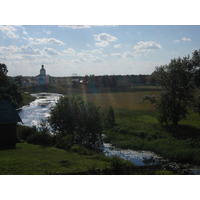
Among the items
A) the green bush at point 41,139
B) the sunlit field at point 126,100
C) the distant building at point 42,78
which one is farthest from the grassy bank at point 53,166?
the distant building at point 42,78

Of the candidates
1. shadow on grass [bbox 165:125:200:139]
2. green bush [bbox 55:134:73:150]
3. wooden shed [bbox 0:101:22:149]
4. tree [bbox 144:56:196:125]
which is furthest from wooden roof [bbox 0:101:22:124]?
tree [bbox 144:56:196:125]

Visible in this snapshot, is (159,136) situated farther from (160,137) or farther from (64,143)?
(64,143)

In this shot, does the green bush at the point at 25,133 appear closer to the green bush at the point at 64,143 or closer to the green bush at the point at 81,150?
the green bush at the point at 64,143

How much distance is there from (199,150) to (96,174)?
516 inches

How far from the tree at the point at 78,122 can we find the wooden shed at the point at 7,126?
204 inches

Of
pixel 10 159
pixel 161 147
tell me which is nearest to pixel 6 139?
pixel 10 159

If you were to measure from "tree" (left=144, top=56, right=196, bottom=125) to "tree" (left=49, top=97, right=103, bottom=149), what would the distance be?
35.4ft

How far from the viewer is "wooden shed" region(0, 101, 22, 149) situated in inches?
816

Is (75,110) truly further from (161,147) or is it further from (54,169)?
(54,169)

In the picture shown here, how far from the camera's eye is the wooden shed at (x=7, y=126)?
68.0ft

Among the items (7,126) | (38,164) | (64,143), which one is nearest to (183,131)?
(64,143)

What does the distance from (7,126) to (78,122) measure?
7.41 m

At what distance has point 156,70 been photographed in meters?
33.7

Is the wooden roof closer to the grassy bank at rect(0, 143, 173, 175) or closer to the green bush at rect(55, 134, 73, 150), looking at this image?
the grassy bank at rect(0, 143, 173, 175)
